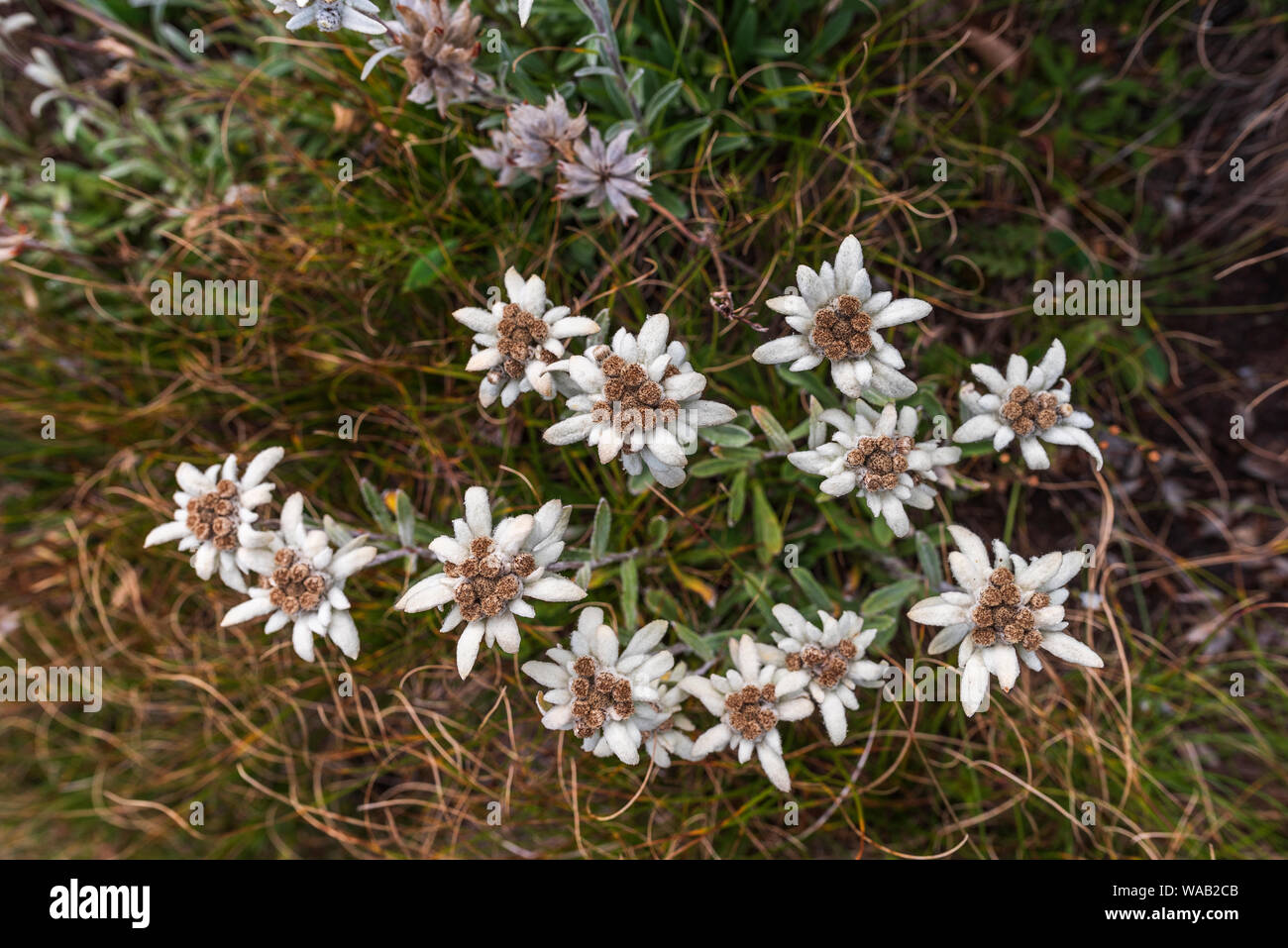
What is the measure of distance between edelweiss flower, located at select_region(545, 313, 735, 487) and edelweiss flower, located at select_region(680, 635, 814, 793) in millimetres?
655

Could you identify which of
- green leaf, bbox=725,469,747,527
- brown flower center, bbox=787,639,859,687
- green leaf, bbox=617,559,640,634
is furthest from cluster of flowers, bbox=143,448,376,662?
brown flower center, bbox=787,639,859,687

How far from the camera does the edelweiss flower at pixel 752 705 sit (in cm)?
226

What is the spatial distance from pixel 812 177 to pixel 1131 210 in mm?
1424

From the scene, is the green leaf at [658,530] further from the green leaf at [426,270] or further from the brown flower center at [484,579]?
the green leaf at [426,270]

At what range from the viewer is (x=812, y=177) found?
3.04 meters

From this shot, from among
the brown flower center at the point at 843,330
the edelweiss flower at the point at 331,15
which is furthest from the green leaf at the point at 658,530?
the edelweiss flower at the point at 331,15

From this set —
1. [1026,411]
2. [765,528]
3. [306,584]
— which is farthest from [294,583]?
[1026,411]

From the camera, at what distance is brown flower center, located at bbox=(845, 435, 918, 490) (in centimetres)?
208

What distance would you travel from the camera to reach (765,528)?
2.75 metres

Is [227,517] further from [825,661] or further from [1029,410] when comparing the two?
[1029,410]

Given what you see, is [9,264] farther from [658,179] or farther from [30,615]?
[658,179]

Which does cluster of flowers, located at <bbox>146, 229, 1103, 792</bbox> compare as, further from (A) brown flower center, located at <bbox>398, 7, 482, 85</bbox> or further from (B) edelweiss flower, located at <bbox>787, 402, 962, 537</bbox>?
(A) brown flower center, located at <bbox>398, 7, 482, 85</bbox>
